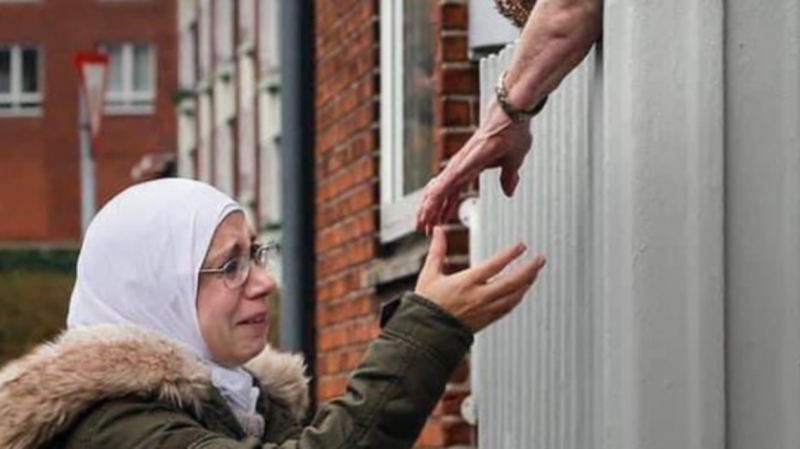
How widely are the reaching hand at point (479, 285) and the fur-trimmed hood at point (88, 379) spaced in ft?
1.60

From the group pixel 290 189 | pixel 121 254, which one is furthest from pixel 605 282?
pixel 290 189

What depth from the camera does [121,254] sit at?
422cm

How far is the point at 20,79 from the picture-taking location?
63.1 m

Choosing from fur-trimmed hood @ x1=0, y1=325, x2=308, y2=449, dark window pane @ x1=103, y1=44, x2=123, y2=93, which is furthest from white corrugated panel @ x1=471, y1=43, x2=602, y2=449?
dark window pane @ x1=103, y1=44, x2=123, y2=93

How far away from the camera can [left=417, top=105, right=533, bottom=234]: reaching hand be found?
3631 mm

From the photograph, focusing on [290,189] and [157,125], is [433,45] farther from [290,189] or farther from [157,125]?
[157,125]

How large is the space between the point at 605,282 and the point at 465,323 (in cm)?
45

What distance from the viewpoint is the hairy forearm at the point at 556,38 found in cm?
340

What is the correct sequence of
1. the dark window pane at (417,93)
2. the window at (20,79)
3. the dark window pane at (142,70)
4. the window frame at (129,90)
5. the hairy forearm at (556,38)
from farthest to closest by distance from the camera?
the window at (20,79), the dark window pane at (142,70), the window frame at (129,90), the dark window pane at (417,93), the hairy forearm at (556,38)

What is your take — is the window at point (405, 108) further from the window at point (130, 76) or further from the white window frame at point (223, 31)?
the window at point (130, 76)

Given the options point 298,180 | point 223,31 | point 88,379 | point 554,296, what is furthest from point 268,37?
point 554,296

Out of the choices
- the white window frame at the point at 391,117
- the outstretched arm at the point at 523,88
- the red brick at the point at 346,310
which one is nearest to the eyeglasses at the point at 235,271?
the outstretched arm at the point at 523,88

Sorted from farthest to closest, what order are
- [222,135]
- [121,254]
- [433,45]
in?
[222,135] → [433,45] → [121,254]

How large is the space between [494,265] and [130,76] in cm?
5951
